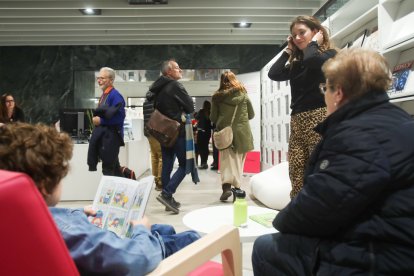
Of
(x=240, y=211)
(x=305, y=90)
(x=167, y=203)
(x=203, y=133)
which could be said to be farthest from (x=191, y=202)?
(x=203, y=133)

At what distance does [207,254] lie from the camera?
1.14 metres

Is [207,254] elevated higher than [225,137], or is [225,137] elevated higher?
[225,137]

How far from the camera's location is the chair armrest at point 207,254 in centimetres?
102

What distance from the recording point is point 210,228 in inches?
67.1

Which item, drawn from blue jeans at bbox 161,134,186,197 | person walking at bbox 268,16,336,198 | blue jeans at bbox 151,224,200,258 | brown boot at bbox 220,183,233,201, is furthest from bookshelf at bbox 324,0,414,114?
brown boot at bbox 220,183,233,201

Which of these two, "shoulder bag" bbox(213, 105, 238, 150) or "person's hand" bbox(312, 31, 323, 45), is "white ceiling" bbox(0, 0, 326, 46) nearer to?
"shoulder bag" bbox(213, 105, 238, 150)

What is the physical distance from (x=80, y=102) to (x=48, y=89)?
28.5 inches

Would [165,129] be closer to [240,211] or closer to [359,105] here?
[240,211]

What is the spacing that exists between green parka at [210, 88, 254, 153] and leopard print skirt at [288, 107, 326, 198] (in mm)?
1791

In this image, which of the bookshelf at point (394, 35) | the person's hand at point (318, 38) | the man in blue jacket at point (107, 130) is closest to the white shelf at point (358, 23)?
the bookshelf at point (394, 35)

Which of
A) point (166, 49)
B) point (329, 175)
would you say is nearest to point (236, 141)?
point (329, 175)

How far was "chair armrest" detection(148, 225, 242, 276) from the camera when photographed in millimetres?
1019

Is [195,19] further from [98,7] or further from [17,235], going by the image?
[17,235]

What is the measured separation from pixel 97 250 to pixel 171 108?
2.83 m
